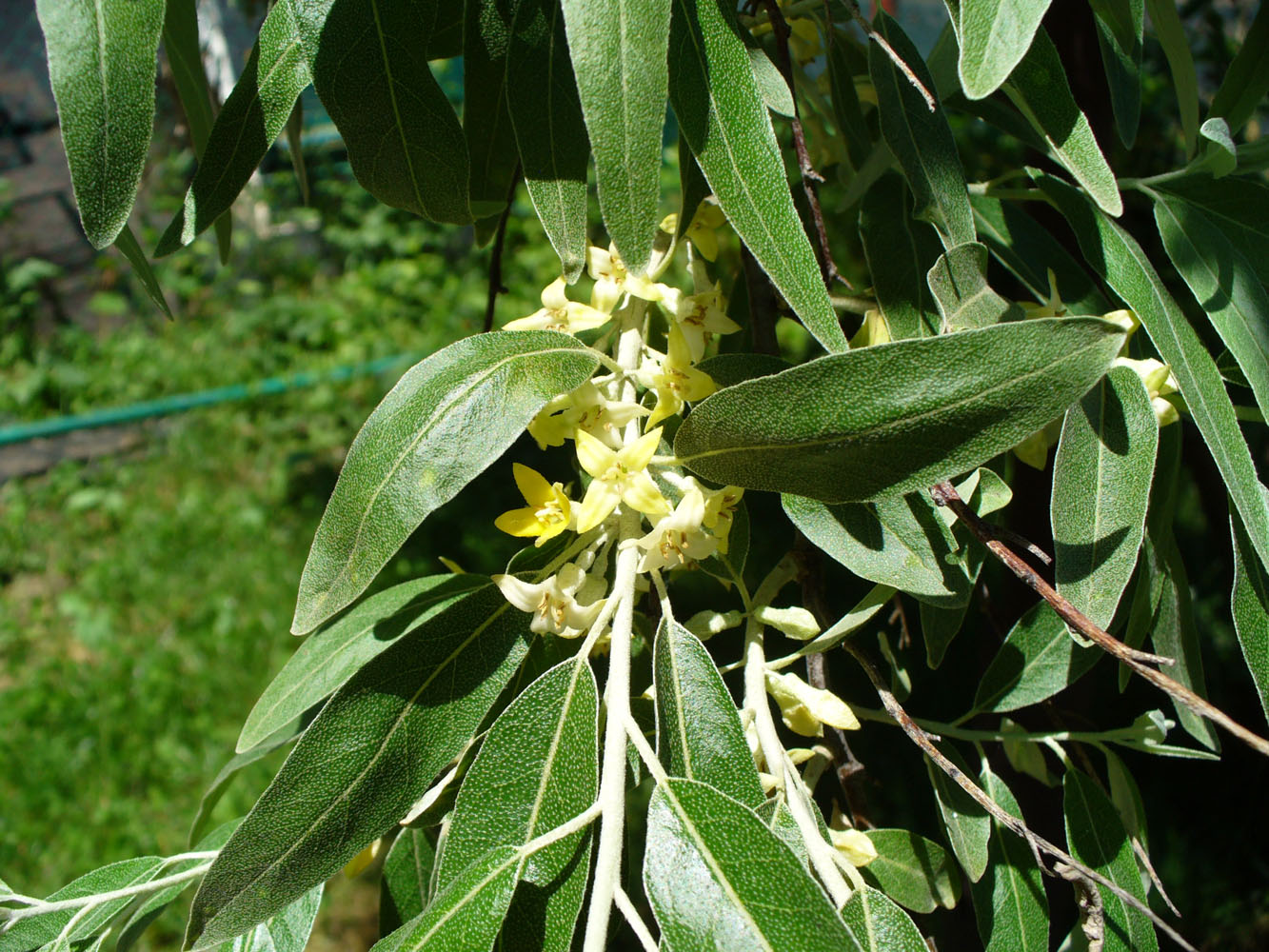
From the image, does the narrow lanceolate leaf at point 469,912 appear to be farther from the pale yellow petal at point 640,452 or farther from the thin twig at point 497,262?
the thin twig at point 497,262

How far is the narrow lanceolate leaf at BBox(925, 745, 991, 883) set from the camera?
82 cm

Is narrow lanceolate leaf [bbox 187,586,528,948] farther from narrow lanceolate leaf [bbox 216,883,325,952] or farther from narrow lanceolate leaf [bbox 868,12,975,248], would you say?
narrow lanceolate leaf [bbox 868,12,975,248]

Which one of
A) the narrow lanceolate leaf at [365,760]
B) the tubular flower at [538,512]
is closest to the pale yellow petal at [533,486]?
the tubular flower at [538,512]

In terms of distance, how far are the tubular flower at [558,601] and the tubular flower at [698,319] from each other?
0.20m

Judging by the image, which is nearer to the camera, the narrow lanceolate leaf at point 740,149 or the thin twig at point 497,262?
the narrow lanceolate leaf at point 740,149

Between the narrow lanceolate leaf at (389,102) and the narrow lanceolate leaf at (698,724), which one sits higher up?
the narrow lanceolate leaf at (389,102)

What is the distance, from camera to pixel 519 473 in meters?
0.74

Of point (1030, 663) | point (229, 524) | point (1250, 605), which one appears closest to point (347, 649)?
point (1030, 663)

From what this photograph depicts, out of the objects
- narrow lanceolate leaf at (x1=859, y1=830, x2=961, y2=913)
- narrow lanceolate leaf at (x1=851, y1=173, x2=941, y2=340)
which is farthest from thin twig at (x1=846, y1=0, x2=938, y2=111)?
narrow lanceolate leaf at (x1=859, y1=830, x2=961, y2=913)

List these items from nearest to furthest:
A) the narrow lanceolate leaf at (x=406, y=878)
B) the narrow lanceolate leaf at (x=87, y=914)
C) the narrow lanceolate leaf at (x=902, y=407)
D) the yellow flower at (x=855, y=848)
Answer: the narrow lanceolate leaf at (x=902, y=407)
the yellow flower at (x=855, y=848)
the narrow lanceolate leaf at (x=87, y=914)
the narrow lanceolate leaf at (x=406, y=878)

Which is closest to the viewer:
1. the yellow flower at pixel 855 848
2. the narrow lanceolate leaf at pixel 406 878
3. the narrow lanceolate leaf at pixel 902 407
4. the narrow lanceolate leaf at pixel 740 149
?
the narrow lanceolate leaf at pixel 902 407

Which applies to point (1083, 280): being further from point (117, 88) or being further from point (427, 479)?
point (117, 88)

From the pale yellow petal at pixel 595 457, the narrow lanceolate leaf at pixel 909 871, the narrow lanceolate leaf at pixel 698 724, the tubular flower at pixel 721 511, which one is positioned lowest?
the narrow lanceolate leaf at pixel 909 871

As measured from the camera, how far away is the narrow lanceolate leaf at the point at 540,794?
671mm
